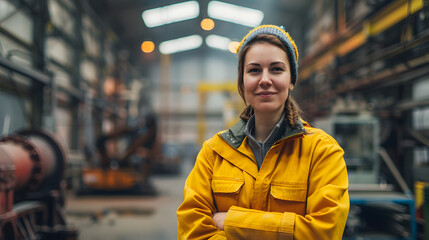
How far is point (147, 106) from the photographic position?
1568 centimetres

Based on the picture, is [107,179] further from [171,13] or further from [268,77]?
[171,13]

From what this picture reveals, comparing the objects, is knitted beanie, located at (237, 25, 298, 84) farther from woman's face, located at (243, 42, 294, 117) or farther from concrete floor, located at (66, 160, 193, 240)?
concrete floor, located at (66, 160, 193, 240)

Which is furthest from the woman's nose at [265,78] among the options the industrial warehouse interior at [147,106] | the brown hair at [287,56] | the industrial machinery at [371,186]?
the industrial machinery at [371,186]

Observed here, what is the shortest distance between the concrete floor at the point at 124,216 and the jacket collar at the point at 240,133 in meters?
3.67

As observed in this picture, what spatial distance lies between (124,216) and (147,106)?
33.5 ft

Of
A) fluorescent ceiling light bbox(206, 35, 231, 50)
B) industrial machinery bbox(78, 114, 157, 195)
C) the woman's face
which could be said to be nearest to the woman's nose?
the woman's face

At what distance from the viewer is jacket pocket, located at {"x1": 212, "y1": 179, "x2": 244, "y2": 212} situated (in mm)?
1262

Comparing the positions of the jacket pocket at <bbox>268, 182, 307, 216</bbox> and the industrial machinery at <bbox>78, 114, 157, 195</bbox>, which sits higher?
the jacket pocket at <bbox>268, 182, 307, 216</bbox>

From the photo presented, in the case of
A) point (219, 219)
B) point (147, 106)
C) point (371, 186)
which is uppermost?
point (147, 106)

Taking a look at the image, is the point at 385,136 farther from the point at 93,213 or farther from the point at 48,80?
the point at 48,80

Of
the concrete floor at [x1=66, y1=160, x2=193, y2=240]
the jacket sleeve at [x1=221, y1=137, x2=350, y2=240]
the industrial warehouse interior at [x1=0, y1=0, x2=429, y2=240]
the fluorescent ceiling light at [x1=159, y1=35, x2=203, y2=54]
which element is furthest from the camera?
the fluorescent ceiling light at [x1=159, y1=35, x2=203, y2=54]

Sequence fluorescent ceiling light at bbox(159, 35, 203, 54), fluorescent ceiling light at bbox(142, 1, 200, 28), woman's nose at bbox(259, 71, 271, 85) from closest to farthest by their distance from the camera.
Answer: woman's nose at bbox(259, 71, 271, 85) → fluorescent ceiling light at bbox(142, 1, 200, 28) → fluorescent ceiling light at bbox(159, 35, 203, 54)

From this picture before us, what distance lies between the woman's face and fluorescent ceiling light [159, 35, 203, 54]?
17.2 meters

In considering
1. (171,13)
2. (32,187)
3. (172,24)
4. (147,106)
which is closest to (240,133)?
(32,187)
